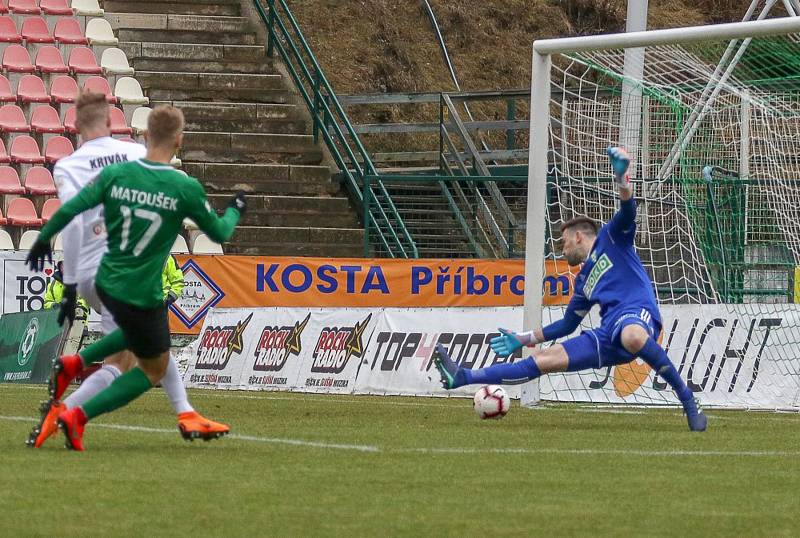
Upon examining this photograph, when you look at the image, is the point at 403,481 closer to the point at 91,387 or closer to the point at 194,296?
the point at 91,387

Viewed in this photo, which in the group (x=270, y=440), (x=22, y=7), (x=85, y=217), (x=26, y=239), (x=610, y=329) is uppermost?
(x=22, y=7)

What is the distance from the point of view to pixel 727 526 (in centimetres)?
562

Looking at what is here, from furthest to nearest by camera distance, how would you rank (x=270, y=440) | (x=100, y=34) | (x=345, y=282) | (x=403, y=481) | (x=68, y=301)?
(x=100, y=34)
(x=345, y=282)
(x=270, y=440)
(x=68, y=301)
(x=403, y=481)

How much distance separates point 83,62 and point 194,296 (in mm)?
6230

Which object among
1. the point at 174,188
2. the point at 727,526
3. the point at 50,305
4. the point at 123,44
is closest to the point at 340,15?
the point at 123,44

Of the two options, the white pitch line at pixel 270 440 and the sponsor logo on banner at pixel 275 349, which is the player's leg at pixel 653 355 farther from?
the sponsor logo on banner at pixel 275 349

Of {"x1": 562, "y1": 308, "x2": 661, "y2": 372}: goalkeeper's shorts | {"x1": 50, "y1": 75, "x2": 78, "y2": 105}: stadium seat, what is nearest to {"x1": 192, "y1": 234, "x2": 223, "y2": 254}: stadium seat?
{"x1": 50, "y1": 75, "x2": 78, "y2": 105}: stadium seat

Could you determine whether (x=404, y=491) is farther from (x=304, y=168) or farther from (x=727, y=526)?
(x=304, y=168)

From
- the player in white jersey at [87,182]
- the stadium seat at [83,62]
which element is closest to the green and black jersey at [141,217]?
the player in white jersey at [87,182]

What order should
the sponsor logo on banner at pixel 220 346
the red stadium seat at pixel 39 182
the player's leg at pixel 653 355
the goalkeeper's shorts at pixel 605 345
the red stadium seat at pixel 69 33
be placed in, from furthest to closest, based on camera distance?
the red stadium seat at pixel 69 33 → the red stadium seat at pixel 39 182 → the sponsor logo on banner at pixel 220 346 → the goalkeeper's shorts at pixel 605 345 → the player's leg at pixel 653 355

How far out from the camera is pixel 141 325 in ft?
25.3

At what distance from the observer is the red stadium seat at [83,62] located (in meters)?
24.1

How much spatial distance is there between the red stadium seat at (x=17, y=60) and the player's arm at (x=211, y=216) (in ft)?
54.7

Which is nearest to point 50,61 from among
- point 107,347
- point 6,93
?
point 6,93
